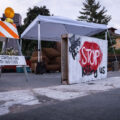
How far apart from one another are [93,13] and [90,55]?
31043mm

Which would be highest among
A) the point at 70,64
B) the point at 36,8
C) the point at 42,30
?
the point at 36,8

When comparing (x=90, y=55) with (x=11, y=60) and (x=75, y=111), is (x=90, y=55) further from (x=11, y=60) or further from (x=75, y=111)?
(x=75, y=111)

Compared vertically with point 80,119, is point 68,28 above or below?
above

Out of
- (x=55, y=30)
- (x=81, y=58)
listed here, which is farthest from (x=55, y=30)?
(x=81, y=58)

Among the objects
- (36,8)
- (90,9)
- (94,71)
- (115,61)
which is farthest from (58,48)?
(90,9)

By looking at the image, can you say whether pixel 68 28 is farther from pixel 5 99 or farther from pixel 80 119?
pixel 80 119

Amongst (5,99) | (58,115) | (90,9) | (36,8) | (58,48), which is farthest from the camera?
(90,9)

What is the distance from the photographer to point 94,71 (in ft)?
19.5

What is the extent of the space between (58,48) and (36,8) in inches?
828

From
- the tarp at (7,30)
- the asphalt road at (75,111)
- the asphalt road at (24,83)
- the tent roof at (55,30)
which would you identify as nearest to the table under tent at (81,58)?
the asphalt road at (24,83)

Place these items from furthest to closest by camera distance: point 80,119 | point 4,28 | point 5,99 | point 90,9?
point 90,9 < point 4,28 < point 5,99 < point 80,119

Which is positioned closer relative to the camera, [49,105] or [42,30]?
[49,105]

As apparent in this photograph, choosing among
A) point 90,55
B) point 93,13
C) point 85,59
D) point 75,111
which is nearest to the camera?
point 75,111

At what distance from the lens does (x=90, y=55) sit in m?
5.75
